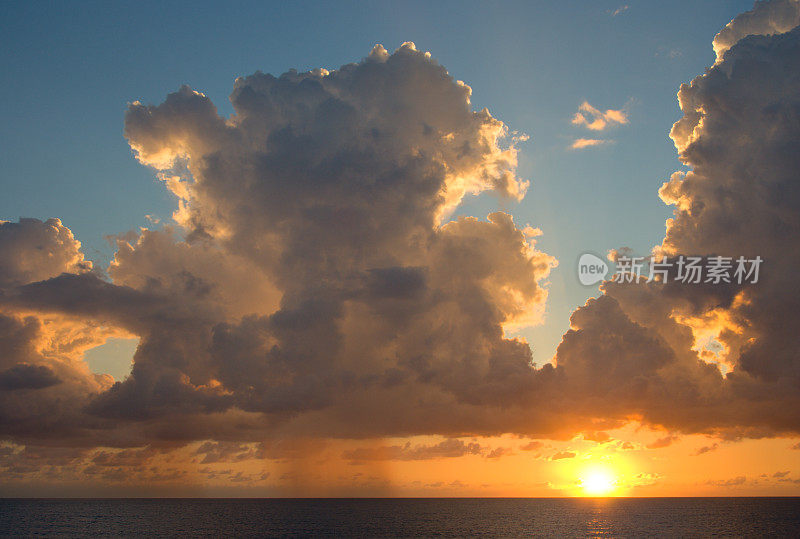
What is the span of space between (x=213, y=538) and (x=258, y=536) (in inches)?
531

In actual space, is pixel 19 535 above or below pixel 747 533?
below

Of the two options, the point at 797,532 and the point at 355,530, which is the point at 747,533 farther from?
the point at 355,530

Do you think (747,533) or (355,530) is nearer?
(747,533)

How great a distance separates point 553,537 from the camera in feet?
583

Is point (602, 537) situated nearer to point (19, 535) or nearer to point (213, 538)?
point (213, 538)

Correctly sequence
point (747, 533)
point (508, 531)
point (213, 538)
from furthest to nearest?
point (508, 531), point (747, 533), point (213, 538)

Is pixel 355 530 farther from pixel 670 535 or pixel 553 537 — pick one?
pixel 670 535

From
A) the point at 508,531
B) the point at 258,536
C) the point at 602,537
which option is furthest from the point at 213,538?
the point at 602,537

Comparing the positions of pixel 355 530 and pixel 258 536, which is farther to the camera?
pixel 355 530

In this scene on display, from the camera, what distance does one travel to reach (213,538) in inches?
6585

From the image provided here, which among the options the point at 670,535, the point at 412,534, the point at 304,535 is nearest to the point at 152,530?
the point at 304,535

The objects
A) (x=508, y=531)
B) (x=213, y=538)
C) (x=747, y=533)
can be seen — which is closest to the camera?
Answer: (x=213, y=538)

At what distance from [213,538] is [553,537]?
343ft

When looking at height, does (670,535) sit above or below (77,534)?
above
